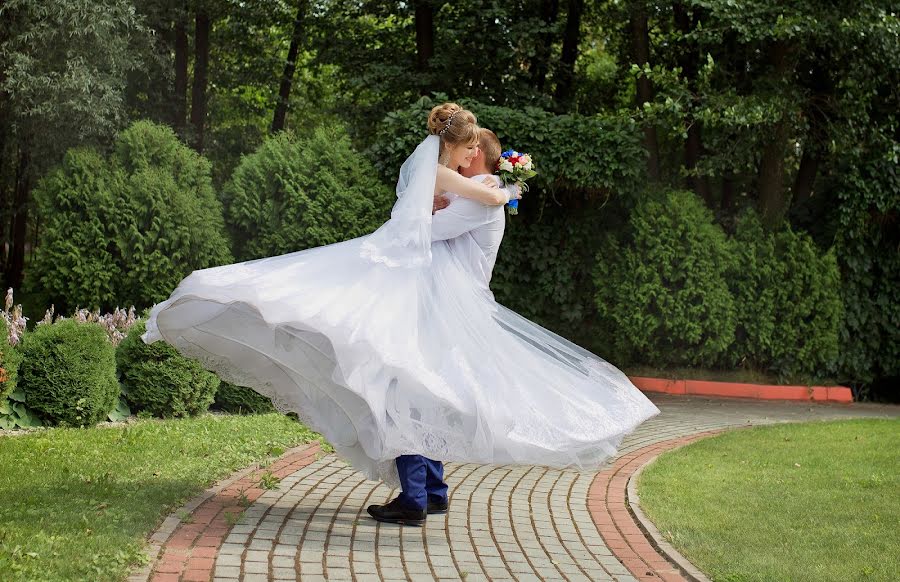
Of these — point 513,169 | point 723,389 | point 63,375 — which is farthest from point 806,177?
point 63,375

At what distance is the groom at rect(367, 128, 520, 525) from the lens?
5.90m

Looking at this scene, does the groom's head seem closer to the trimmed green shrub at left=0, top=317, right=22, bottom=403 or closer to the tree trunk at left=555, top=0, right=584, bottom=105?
the trimmed green shrub at left=0, top=317, right=22, bottom=403

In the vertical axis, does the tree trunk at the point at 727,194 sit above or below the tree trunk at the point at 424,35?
below

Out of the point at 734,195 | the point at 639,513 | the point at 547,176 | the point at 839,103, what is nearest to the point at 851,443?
the point at 639,513

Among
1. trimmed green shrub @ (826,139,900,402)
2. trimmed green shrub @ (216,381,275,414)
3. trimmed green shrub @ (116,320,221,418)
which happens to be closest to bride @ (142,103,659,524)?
trimmed green shrub @ (116,320,221,418)

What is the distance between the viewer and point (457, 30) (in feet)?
57.7

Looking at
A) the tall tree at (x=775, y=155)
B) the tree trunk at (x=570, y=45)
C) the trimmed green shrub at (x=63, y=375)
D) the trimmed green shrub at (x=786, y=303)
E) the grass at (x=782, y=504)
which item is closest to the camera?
the grass at (x=782, y=504)

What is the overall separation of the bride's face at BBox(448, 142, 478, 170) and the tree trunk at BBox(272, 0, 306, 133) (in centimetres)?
1550

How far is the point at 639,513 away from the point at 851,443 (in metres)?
4.10

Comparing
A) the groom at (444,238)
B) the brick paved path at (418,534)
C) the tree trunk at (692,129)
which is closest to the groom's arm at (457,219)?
the groom at (444,238)

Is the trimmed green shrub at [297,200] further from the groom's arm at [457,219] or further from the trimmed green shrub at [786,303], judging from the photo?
the groom's arm at [457,219]

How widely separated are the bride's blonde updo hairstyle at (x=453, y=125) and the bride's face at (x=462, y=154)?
0.03 meters

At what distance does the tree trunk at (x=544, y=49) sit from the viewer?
1814 cm

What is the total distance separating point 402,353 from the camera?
5477 mm
